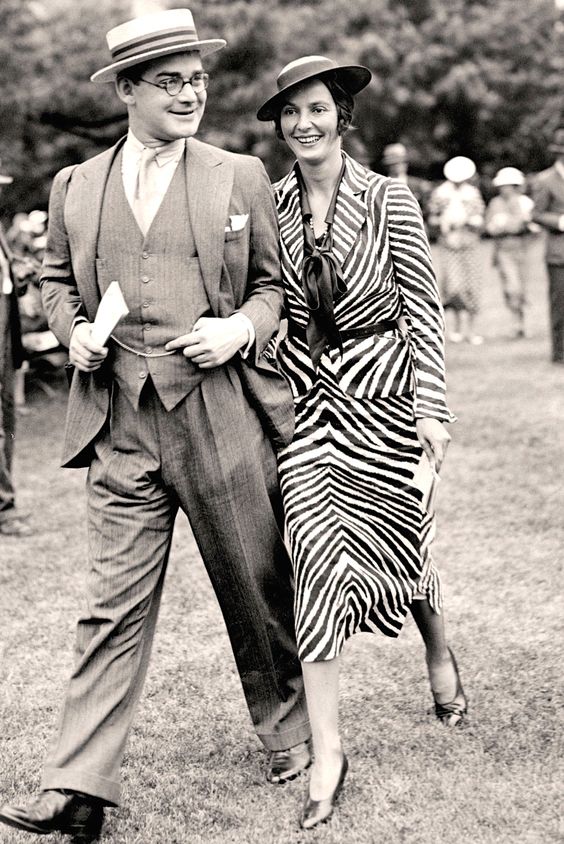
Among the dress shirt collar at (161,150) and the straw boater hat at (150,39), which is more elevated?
the straw boater hat at (150,39)

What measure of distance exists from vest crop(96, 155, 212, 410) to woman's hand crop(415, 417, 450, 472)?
0.76 m

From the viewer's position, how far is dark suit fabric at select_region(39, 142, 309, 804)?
3.51 m

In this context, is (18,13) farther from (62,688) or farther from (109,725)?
(109,725)

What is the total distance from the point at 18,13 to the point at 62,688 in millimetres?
8824

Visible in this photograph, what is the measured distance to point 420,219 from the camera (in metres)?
3.89

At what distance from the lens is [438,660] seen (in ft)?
14.1

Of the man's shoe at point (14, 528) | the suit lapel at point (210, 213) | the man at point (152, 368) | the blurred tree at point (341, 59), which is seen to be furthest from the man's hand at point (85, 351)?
the man's shoe at point (14, 528)

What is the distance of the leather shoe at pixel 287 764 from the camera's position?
12.8ft

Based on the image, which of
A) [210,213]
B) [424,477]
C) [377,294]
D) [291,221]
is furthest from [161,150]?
[424,477]

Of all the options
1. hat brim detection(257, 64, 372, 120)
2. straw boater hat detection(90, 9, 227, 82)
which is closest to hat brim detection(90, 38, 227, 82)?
straw boater hat detection(90, 9, 227, 82)

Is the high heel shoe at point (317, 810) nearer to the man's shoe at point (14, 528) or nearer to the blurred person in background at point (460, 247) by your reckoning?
the man's shoe at point (14, 528)

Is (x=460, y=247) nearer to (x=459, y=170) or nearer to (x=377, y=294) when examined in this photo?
(x=459, y=170)

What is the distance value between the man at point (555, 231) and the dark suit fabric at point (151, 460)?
9.31m

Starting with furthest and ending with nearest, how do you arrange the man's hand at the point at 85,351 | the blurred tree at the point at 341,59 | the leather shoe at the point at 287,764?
the blurred tree at the point at 341,59 → the leather shoe at the point at 287,764 → the man's hand at the point at 85,351
